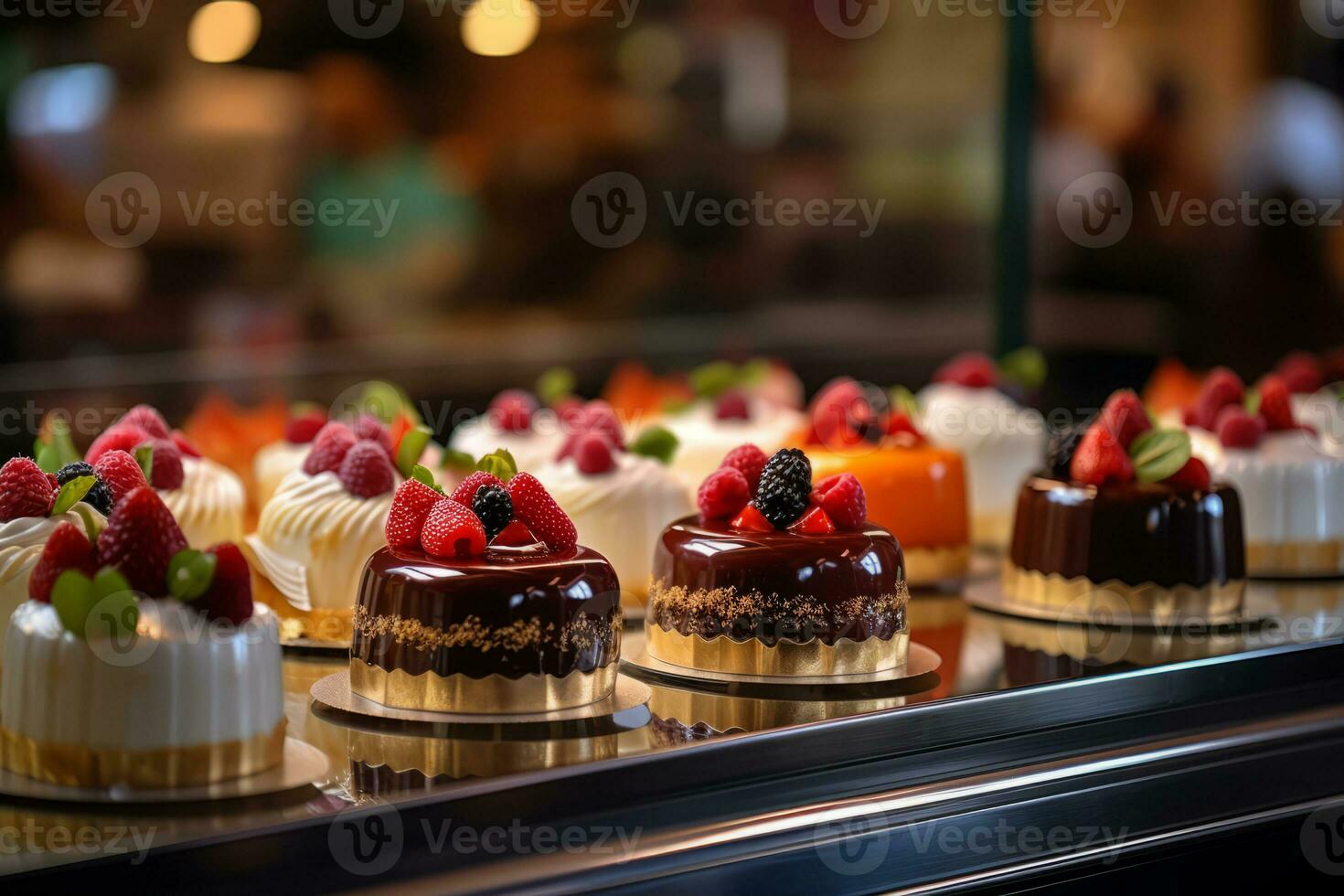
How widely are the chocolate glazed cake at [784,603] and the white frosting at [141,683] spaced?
59cm

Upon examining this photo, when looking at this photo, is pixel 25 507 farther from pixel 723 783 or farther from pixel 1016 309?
pixel 1016 309

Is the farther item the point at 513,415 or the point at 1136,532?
the point at 513,415

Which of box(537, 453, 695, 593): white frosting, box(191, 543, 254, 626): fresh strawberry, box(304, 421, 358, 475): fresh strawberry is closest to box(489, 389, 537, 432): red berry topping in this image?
box(537, 453, 695, 593): white frosting

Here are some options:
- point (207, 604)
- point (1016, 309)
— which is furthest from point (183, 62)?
point (207, 604)

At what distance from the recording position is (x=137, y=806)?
1349mm

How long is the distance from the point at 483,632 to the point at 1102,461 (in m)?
0.98

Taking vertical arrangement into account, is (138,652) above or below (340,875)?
above

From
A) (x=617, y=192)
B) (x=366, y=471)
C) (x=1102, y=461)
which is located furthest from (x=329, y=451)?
(x=617, y=192)

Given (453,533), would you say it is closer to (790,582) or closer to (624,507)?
(790,582)

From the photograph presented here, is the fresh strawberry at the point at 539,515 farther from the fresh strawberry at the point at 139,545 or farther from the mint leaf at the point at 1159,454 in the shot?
the mint leaf at the point at 1159,454

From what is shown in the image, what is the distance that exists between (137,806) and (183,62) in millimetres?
3454

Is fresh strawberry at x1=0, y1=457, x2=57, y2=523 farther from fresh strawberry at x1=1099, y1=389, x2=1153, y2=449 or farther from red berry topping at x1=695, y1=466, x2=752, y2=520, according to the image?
fresh strawberry at x1=1099, y1=389, x2=1153, y2=449

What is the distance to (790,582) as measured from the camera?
180cm

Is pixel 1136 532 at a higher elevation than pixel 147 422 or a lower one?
lower
